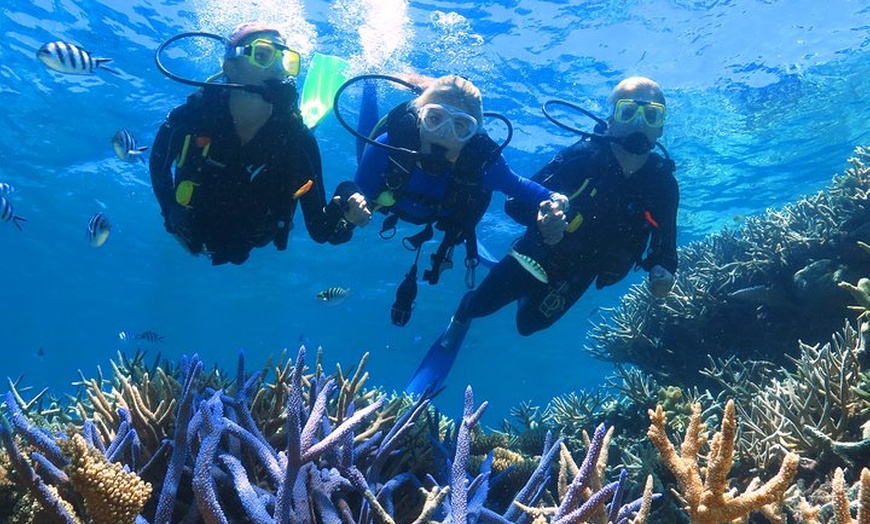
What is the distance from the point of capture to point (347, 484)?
8.86ft

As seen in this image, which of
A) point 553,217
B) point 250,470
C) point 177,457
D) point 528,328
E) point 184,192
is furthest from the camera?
point 528,328

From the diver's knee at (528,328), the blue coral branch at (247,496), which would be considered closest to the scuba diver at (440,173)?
the diver's knee at (528,328)

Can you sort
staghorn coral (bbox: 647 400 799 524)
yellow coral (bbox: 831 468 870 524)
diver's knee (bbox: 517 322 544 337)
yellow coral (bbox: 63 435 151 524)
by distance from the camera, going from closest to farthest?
yellow coral (bbox: 831 468 870 524)
yellow coral (bbox: 63 435 151 524)
staghorn coral (bbox: 647 400 799 524)
diver's knee (bbox: 517 322 544 337)

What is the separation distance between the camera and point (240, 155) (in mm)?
5113

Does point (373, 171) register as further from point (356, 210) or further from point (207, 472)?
point (207, 472)

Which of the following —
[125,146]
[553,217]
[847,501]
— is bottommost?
[847,501]

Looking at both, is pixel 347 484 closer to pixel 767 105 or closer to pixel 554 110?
pixel 554 110

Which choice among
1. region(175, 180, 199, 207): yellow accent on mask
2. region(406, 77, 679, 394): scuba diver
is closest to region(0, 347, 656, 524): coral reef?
region(175, 180, 199, 207): yellow accent on mask

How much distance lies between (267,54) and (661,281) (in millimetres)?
4794

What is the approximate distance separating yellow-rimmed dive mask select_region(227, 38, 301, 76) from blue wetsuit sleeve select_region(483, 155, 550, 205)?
89.5 inches

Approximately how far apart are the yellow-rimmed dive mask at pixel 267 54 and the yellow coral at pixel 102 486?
4.12 m

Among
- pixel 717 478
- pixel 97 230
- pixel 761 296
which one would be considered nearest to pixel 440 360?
pixel 761 296

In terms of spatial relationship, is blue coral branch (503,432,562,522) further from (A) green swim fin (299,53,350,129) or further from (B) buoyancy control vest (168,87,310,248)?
(A) green swim fin (299,53,350,129)

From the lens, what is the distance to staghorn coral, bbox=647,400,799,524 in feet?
6.24
